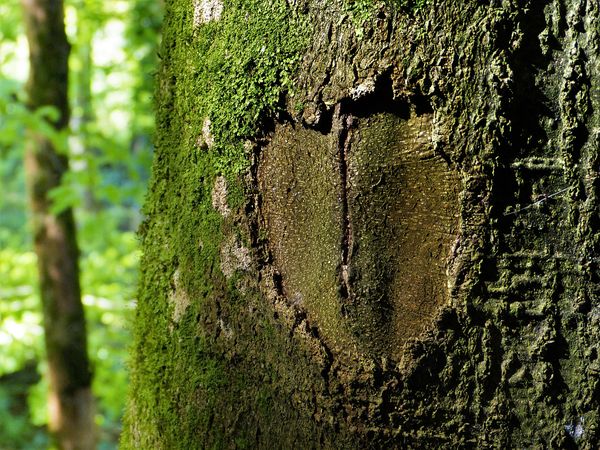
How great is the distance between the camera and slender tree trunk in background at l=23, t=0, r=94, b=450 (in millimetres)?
4266

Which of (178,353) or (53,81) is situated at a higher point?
(53,81)

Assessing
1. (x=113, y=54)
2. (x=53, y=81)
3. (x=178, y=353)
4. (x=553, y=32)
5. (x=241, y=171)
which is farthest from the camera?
(x=113, y=54)

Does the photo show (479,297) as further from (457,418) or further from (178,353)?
(178,353)

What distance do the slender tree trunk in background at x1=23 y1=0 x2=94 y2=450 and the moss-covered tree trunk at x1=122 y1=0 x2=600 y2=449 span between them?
3.58m

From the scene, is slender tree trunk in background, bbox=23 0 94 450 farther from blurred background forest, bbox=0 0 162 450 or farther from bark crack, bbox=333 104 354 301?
bark crack, bbox=333 104 354 301

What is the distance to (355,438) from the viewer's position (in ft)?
2.89

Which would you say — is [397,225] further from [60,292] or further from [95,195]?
[95,195]

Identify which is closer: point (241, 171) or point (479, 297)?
point (479, 297)

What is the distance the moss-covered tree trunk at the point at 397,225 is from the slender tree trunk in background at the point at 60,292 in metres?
3.58

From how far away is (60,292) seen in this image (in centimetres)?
430

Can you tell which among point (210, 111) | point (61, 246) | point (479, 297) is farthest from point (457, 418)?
point (61, 246)

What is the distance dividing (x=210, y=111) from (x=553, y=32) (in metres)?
0.51

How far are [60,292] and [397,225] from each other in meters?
3.91

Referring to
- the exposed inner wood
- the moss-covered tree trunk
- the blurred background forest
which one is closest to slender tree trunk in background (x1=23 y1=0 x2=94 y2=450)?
the blurred background forest
